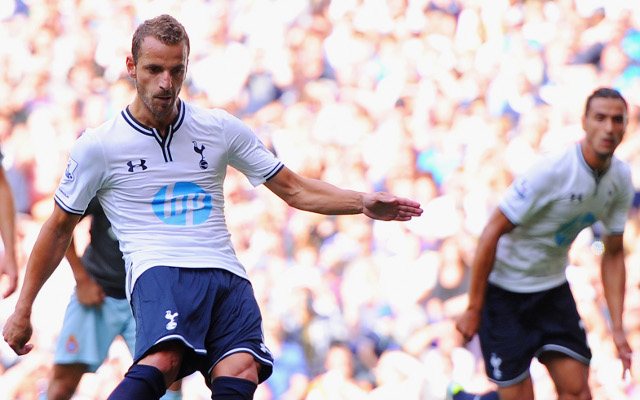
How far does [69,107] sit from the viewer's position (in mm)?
7258

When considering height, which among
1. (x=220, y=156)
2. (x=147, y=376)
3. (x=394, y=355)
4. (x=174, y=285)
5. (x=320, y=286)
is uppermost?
(x=220, y=156)

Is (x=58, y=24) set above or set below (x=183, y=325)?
above

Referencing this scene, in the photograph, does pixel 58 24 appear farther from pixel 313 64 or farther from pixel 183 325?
pixel 183 325

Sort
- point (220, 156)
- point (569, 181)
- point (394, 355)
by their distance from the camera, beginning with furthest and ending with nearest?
1. point (394, 355)
2. point (569, 181)
3. point (220, 156)

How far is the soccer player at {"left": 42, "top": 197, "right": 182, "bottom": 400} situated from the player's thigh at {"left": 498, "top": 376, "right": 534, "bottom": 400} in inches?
68.0

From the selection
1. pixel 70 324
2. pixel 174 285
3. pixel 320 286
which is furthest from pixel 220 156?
pixel 320 286

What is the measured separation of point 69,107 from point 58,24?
715mm

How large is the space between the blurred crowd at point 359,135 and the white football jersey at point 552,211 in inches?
75.0

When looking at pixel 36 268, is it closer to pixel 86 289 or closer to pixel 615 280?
pixel 86 289

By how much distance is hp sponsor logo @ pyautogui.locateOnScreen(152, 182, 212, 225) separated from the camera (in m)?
3.43

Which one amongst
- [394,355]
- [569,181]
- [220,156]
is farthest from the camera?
[394,355]

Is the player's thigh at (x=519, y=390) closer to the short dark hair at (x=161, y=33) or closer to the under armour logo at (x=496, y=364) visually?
the under armour logo at (x=496, y=364)

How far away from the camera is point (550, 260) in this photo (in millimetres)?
4891

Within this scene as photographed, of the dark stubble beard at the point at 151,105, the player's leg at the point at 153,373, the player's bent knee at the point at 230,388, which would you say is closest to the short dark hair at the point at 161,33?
the dark stubble beard at the point at 151,105
